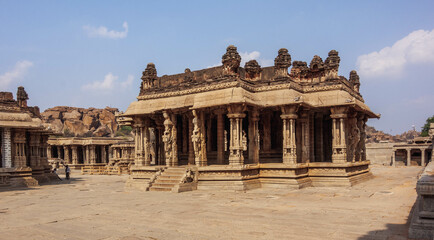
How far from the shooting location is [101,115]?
9431cm

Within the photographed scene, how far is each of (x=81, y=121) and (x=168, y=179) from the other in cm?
7490

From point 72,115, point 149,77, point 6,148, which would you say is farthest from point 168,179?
point 72,115

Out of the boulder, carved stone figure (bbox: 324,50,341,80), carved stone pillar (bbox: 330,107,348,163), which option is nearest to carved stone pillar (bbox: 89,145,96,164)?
the boulder

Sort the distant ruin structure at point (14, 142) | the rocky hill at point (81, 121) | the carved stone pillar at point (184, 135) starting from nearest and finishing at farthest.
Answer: the carved stone pillar at point (184, 135), the distant ruin structure at point (14, 142), the rocky hill at point (81, 121)

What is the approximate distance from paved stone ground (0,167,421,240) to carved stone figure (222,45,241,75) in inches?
247

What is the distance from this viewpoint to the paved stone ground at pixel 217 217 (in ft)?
27.8

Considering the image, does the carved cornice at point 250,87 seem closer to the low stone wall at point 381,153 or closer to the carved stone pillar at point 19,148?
the carved stone pillar at point 19,148

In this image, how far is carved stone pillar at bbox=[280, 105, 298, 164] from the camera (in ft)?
60.6

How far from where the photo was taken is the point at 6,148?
24094 mm

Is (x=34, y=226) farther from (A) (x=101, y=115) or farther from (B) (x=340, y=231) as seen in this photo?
(A) (x=101, y=115)

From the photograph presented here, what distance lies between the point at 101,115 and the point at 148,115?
251 ft

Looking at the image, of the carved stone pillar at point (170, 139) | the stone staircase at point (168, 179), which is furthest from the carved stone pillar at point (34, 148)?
the stone staircase at point (168, 179)

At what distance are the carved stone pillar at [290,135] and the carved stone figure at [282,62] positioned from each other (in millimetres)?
2094

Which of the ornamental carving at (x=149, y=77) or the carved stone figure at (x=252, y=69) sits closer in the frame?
the carved stone figure at (x=252, y=69)
